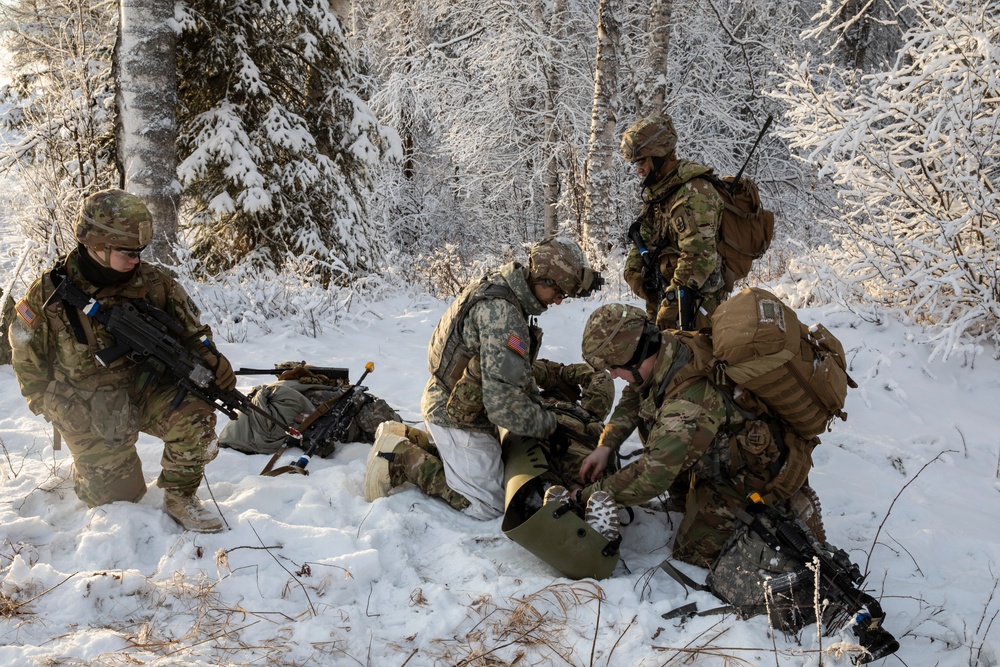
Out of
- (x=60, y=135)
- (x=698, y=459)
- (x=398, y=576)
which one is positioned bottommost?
(x=398, y=576)

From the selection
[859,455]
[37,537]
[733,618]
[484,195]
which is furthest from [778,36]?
[37,537]

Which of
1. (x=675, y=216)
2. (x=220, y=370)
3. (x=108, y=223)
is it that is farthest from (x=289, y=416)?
(x=675, y=216)

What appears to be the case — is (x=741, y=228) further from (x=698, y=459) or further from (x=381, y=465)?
(x=381, y=465)

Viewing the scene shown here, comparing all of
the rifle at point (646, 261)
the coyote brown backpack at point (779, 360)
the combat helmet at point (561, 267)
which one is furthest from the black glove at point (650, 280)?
the coyote brown backpack at point (779, 360)

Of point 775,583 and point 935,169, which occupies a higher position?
point 935,169

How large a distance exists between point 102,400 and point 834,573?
3.37 meters

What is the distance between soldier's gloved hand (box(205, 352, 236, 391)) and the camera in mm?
3342

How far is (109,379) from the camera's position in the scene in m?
3.17

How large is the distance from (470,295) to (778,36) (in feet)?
39.4

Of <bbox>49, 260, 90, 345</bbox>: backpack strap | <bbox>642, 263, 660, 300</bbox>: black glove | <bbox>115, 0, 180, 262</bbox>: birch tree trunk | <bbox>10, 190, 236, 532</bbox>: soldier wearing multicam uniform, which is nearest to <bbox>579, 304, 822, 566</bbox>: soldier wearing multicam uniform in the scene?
<bbox>642, 263, 660, 300</bbox>: black glove

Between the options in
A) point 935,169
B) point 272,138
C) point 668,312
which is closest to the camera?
point 668,312

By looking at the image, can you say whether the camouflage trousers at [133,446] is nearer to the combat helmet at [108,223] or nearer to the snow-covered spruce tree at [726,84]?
the combat helmet at [108,223]

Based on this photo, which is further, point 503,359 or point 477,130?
point 477,130

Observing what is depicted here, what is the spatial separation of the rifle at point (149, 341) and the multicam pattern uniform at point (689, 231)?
114 inches
